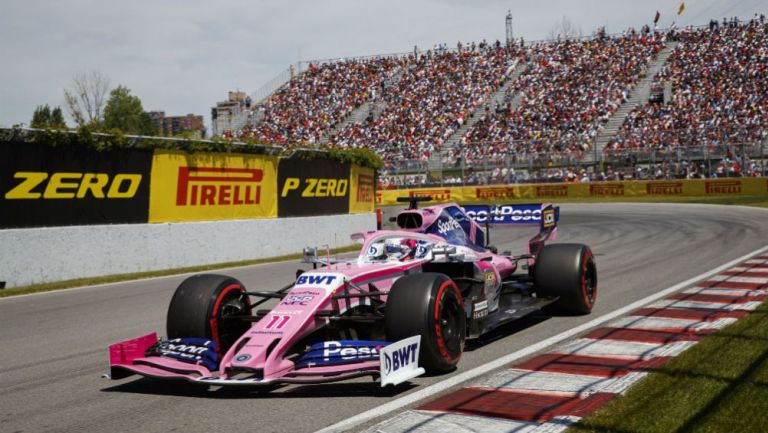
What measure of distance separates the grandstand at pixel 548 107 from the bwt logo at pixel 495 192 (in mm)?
535

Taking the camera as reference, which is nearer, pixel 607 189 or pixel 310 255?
pixel 310 255

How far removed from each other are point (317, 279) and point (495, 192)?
112ft

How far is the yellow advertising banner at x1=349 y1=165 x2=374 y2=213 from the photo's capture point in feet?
74.2

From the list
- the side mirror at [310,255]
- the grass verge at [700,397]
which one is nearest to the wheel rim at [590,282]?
the grass verge at [700,397]

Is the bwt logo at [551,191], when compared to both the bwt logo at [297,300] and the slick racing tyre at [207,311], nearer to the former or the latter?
the slick racing tyre at [207,311]

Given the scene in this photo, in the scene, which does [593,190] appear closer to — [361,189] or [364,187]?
[364,187]

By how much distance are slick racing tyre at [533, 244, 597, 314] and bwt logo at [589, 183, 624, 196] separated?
2970 cm

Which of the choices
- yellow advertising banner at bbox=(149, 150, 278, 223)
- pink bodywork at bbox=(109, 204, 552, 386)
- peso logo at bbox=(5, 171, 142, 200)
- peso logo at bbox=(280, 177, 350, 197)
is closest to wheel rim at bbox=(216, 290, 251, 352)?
pink bodywork at bbox=(109, 204, 552, 386)

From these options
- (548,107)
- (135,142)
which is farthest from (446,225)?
(548,107)

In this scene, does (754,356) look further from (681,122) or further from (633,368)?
(681,122)

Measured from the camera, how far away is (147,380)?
21.9 ft

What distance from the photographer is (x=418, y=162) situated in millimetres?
41438

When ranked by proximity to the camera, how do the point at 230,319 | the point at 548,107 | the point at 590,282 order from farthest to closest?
the point at 548,107, the point at 590,282, the point at 230,319

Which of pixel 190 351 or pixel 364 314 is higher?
pixel 364 314
